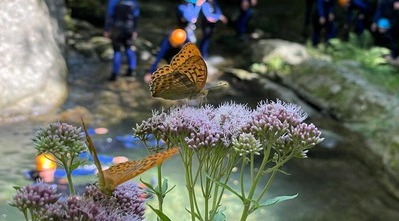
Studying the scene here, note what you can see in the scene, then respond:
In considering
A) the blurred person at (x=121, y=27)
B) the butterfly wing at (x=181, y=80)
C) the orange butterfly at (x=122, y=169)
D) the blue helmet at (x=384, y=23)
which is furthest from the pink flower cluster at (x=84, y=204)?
the blue helmet at (x=384, y=23)

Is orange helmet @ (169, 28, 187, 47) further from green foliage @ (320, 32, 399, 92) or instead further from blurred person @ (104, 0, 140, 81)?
green foliage @ (320, 32, 399, 92)

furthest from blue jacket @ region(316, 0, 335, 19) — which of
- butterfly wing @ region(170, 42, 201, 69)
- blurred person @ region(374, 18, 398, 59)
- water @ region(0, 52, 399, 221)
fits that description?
butterfly wing @ region(170, 42, 201, 69)

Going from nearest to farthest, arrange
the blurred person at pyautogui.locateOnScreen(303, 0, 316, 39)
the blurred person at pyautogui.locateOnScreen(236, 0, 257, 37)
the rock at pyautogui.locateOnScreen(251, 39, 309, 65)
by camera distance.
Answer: the rock at pyautogui.locateOnScreen(251, 39, 309, 65) < the blurred person at pyautogui.locateOnScreen(236, 0, 257, 37) < the blurred person at pyautogui.locateOnScreen(303, 0, 316, 39)

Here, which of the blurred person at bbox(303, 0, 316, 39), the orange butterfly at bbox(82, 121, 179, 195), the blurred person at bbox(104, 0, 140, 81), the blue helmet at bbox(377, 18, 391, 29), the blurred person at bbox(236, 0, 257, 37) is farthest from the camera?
the blurred person at bbox(303, 0, 316, 39)

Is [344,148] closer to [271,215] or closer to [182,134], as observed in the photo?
[271,215]

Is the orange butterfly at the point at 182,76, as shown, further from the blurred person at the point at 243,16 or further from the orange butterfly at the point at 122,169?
the blurred person at the point at 243,16

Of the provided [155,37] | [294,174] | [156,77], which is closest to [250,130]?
[156,77]
